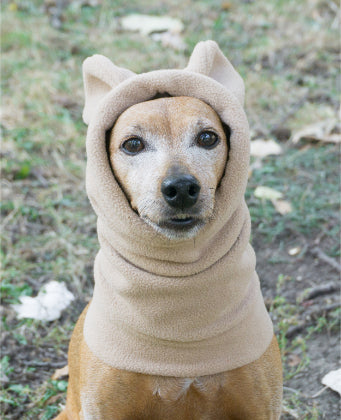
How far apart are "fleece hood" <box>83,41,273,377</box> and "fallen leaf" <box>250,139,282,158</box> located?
7.56 feet

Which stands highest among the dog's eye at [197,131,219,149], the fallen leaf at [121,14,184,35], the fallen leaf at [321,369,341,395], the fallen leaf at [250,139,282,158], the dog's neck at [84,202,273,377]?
the dog's eye at [197,131,219,149]

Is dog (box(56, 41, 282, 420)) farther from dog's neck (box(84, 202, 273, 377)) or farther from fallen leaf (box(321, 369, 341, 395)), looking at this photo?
fallen leaf (box(321, 369, 341, 395))

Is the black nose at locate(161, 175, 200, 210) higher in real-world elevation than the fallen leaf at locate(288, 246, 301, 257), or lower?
higher

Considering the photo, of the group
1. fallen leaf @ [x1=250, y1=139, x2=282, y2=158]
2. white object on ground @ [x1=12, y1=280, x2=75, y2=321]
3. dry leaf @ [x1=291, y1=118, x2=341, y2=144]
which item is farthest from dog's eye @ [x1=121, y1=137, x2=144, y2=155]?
dry leaf @ [x1=291, y1=118, x2=341, y2=144]

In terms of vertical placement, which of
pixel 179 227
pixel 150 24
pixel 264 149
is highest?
pixel 179 227

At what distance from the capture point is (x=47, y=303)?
11.9 feet

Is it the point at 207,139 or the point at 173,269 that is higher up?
the point at 207,139

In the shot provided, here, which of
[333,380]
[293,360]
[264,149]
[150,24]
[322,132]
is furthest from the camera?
[150,24]

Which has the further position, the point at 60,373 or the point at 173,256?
the point at 60,373

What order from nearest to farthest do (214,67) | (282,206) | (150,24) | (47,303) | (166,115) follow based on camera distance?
(166,115), (214,67), (47,303), (282,206), (150,24)

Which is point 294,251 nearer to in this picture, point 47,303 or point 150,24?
point 47,303

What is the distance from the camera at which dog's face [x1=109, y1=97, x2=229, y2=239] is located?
2035 millimetres

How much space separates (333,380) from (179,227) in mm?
1290

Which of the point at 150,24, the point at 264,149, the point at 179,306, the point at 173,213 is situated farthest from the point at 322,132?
the point at 173,213
